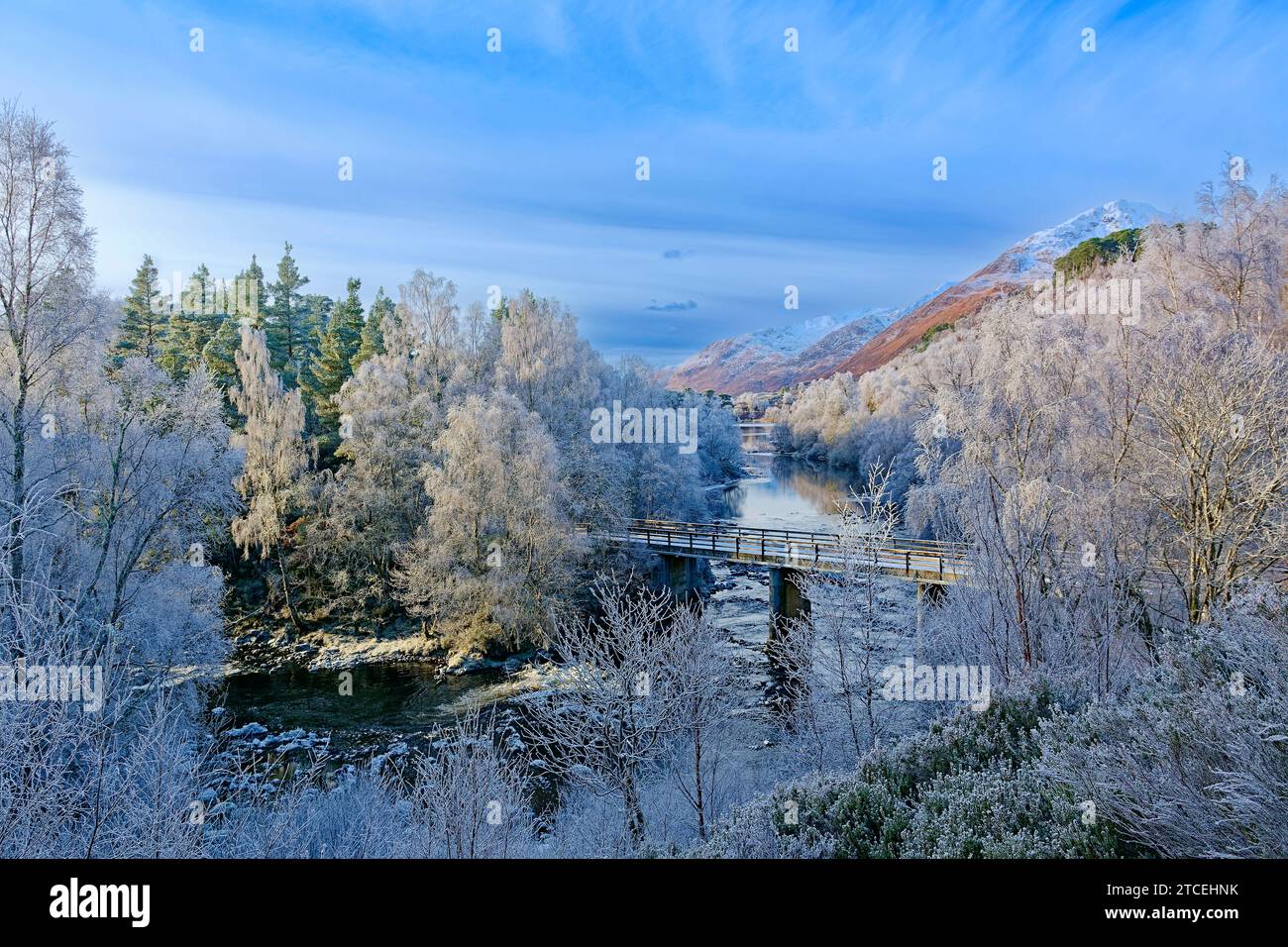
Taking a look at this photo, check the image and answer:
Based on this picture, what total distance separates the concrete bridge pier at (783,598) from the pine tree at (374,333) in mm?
18091

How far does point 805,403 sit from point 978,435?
57753 mm

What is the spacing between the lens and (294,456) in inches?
949

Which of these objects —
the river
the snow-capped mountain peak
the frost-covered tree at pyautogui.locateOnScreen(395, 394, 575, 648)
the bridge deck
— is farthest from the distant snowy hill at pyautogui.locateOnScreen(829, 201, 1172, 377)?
the frost-covered tree at pyautogui.locateOnScreen(395, 394, 575, 648)

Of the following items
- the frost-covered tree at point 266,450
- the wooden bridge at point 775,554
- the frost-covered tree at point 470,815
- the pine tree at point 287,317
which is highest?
the pine tree at point 287,317

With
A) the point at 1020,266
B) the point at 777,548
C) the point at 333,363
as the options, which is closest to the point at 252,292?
the point at 333,363

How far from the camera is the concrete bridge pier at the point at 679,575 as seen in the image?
25062 mm

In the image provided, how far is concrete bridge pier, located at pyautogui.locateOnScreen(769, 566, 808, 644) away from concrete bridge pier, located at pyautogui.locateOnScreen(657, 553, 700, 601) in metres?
4.03

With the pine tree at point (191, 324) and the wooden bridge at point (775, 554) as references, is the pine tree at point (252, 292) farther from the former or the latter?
the wooden bridge at point (775, 554)

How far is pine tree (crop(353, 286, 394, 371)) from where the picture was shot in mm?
31406

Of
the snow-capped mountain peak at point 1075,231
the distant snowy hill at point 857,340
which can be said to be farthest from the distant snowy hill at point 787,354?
the snow-capped mountain peak at point 1075,231

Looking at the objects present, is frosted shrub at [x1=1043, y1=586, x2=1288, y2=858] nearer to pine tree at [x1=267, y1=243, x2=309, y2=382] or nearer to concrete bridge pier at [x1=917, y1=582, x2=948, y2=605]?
concrete bridge pier at [x1=917, y1=582, x2=948, y2=605]

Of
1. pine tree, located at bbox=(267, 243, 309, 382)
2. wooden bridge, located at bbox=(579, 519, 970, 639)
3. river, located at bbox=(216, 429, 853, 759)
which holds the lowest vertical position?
river, located at bbox=(216, 429, 853, 759)
